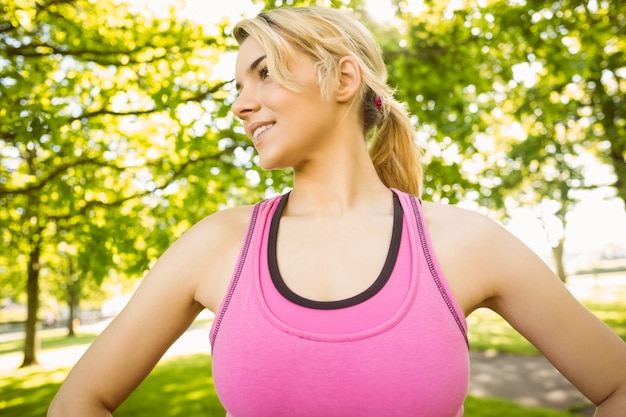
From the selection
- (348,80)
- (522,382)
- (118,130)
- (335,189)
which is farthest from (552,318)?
(522,382)

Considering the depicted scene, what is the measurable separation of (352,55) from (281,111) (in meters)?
0.37

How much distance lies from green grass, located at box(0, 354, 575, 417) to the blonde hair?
565 centimetres

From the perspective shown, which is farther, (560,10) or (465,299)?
(560,10)

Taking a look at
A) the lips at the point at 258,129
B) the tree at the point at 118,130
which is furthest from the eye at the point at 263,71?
the tree at the point at 118,130

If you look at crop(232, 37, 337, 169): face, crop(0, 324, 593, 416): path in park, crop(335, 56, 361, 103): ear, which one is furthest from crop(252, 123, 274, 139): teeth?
crop(0, 324, 593, 416): path in park

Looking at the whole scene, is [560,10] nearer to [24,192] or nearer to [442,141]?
[442,141]

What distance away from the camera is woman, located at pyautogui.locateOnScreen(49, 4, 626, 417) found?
132 cm

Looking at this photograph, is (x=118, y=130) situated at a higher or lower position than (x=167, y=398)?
higher

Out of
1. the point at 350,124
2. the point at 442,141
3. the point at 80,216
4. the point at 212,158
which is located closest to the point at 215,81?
the point at 212,158

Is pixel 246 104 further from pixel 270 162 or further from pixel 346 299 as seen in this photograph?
pixel 346 299

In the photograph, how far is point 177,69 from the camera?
588 centimetres

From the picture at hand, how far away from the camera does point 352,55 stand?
177 cm

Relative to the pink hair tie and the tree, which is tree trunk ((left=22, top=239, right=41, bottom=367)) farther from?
the pink hair tie

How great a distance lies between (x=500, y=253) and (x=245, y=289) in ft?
2.50
